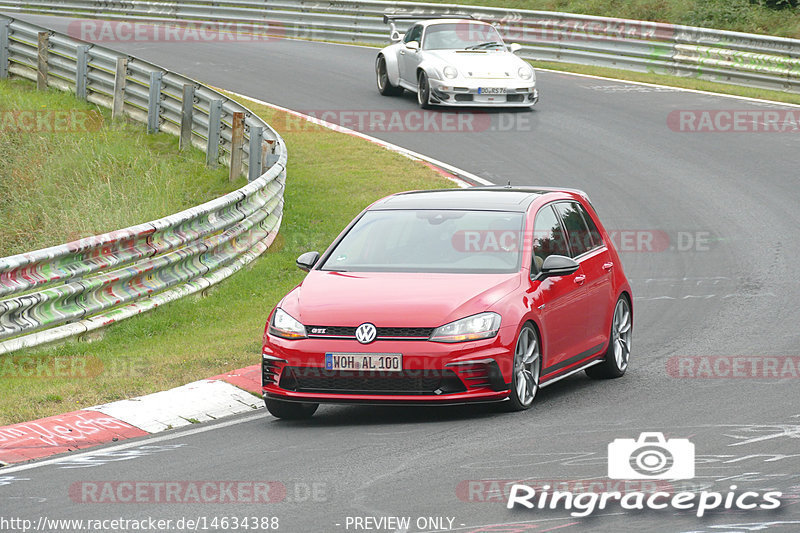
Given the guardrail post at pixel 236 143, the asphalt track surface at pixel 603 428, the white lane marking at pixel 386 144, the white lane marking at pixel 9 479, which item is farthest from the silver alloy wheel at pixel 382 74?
the white lane marking at pixel 9 479

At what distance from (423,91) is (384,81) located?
185cm

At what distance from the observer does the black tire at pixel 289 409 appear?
9180 mm

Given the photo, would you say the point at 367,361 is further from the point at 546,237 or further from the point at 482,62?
the point at 482,62

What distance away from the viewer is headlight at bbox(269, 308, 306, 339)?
8.99 m

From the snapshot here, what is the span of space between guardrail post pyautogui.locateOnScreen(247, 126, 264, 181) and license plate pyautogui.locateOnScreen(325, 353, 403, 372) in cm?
964

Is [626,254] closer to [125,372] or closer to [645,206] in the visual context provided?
[645,206]

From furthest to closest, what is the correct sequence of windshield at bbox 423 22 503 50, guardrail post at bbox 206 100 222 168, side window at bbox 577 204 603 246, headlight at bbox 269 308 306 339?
1. windshield at bbox 423 22 503 50
2. guardrail post at bbox 206 100 222 168
3. side window at bbox 577 204 603 246
4. headlight at bbox 269 308 306 339

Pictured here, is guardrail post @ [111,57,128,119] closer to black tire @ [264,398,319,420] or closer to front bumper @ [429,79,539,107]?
front bumper @ [429,79,539,107]

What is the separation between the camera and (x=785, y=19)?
30250mm

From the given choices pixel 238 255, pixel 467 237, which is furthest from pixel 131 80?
pixel 467 237

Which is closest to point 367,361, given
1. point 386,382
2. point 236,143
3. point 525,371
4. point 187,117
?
point 386,382

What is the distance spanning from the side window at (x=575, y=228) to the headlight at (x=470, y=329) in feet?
5.75

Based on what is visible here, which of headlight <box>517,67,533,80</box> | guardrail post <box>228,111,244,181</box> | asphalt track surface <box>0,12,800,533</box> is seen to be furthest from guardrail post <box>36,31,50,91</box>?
asphalt track surface <box>0,12,800,533</box>

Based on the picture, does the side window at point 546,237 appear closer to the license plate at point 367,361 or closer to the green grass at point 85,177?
the license plate at point 367,361
